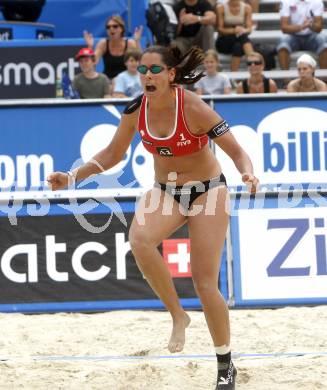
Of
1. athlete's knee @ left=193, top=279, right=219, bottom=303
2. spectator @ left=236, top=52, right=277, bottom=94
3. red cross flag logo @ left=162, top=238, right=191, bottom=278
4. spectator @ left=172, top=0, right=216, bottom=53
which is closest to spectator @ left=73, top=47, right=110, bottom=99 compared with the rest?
spectator @ left=236, top=52, right=277, bottom=94

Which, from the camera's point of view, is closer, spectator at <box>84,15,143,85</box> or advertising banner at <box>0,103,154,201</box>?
advertising banner at <box>0,103,154,201</box>

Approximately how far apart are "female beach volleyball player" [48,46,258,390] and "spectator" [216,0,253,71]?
271 inches

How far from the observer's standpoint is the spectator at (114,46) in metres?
10.9

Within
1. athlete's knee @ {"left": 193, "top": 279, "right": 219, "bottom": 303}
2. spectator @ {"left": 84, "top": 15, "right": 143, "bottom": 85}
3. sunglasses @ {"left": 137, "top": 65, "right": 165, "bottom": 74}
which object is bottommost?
athlete's knee @ {"left": 193, "top": 279, "right": 219, "bottom": 303}

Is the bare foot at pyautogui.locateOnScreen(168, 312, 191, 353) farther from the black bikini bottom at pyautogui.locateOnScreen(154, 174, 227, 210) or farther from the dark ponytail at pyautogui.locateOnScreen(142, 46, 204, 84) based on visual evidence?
the dark ponytail at pyautogui.locateOnScreen(142, 46, 204, 84)

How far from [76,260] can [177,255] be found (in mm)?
848

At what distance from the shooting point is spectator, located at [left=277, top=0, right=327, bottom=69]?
1207cm

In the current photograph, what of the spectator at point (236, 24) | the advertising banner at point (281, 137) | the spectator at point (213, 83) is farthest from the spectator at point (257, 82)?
the spectator at point (236, 24)

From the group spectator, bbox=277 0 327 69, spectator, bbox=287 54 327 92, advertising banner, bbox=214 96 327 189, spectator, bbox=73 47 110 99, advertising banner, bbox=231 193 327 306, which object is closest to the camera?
advertising banner, bbox=231 193 327 306

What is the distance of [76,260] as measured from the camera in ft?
26.4

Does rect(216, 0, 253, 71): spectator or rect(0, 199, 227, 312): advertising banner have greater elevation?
rect(216, 0, 253, 71): spectator

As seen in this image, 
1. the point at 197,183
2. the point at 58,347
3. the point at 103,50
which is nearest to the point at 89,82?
the point at 103,50

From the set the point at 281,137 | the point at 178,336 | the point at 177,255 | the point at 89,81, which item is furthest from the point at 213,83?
the point at 178,336

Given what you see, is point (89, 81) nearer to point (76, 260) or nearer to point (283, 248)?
point (76, 260)
